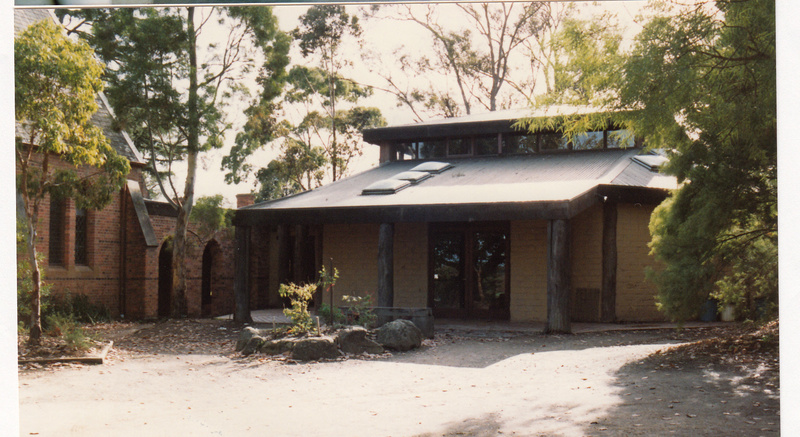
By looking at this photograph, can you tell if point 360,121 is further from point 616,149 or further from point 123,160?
point 123,160

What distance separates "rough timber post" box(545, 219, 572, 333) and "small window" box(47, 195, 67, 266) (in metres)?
8.32

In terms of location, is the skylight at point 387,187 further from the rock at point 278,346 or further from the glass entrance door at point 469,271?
the rock at point 278,346

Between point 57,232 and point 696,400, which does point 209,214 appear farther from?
point 696,400

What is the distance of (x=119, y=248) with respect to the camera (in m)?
13.0

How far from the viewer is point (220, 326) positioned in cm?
1098

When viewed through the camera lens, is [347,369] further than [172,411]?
Yes

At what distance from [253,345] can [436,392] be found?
3.03 m

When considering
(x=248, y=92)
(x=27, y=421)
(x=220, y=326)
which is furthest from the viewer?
(x=248, y=92)

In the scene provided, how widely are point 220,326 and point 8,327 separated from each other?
5.51 meters

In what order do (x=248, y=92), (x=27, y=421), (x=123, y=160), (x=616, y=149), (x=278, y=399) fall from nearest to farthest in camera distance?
1. (x=27, y=421)
2. (x=278, y=399)
3. (x=123, y=160)
4. (x=616, y=149)
5. (x=248, y=92)

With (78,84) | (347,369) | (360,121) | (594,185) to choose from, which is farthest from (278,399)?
(360,121)

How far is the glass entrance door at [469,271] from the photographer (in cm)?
1176

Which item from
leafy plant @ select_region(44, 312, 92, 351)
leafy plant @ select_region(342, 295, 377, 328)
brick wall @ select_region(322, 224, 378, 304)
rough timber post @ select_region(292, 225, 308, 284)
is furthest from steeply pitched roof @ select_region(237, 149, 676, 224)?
leafy plant @ select_region(44, 312, 92, 351)

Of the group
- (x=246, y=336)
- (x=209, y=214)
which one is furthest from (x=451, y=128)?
(x=246, y=336)
